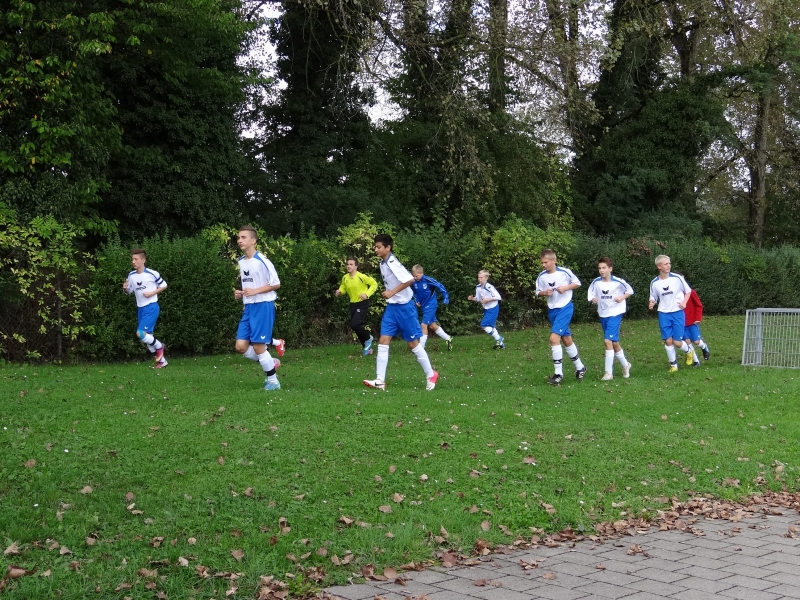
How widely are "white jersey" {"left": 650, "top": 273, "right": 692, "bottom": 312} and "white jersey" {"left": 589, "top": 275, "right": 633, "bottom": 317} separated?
3.91ft

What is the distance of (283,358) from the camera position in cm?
1783

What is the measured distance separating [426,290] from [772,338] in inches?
277

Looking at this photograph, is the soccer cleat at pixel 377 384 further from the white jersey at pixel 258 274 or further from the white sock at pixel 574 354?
the white sock at pixel 574 354

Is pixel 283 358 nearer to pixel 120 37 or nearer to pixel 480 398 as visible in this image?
pixel 480 398

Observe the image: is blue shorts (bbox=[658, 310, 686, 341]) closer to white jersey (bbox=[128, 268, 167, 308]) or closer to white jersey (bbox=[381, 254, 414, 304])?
white jersey (bbox=[381, 254, 414, 304])

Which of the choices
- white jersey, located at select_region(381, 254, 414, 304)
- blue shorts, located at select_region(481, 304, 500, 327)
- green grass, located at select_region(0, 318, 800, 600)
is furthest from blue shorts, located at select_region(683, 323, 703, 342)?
white jersey, located at select_region(381, 254, 414, 304)

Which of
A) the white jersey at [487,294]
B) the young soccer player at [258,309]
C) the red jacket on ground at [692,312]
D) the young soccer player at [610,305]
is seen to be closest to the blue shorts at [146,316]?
the young soccer player at [258,309]

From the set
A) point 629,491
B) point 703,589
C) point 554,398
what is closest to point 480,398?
point 554,398

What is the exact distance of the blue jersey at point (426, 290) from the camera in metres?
18.3

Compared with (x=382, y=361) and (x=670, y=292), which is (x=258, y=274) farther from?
(x=670, y=292)

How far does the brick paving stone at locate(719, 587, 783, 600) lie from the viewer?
492cm

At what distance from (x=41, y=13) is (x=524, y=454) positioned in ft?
48.5

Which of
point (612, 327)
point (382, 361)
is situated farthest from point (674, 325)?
point (382, 361)

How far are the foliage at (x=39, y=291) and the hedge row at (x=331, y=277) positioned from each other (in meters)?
0.08
